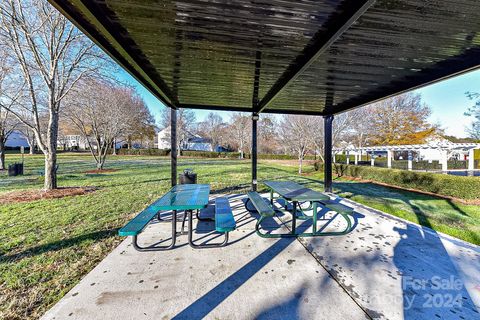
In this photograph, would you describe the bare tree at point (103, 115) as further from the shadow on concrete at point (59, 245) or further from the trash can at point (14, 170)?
the shadow on concrete at point (59, 245)

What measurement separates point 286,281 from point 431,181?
988cm

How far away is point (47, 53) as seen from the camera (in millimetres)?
7031

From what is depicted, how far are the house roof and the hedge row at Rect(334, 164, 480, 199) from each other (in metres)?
6.16

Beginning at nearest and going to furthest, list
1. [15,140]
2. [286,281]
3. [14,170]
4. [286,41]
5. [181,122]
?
[286,281], [286,41], [14,170], [181,122], [15,140]

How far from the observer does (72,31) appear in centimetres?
689

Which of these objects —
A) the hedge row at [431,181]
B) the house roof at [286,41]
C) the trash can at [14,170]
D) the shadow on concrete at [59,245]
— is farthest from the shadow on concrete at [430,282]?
the trash can at [14,170]

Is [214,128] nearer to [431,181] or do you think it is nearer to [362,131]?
[362,131]

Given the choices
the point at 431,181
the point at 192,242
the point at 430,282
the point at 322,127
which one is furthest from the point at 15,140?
the point at 431,181

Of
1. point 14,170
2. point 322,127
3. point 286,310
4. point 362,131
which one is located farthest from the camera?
point 362,131

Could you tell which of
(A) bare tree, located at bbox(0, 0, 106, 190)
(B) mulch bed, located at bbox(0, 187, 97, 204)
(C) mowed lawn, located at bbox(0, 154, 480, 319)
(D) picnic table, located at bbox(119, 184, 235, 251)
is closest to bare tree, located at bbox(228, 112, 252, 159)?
(A) bare tree, located at bbox(0, 0, 106, 190)

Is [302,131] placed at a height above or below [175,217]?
above

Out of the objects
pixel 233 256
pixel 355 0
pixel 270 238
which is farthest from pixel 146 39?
pixel 270 238

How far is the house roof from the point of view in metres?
2.24

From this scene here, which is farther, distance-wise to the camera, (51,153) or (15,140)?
(15,140)
